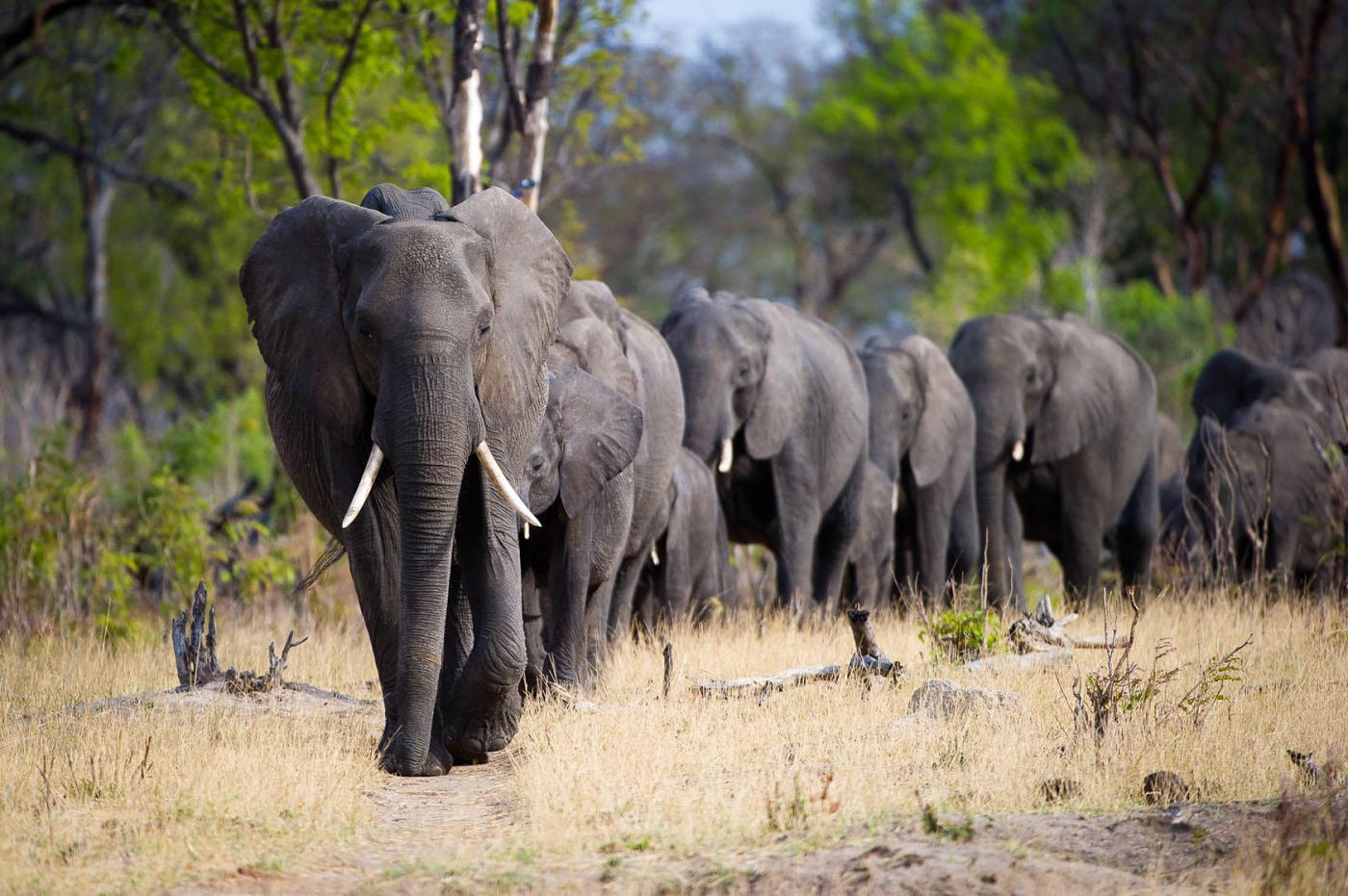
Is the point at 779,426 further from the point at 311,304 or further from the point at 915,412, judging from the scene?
the point at 311,304

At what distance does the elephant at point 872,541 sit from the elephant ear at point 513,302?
6.09 metres

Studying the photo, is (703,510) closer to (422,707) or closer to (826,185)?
(422,707)

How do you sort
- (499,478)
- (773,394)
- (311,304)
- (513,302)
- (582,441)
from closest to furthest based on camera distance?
(499,478) → (311,304) → (513,302) → (582,441) → (773,394)

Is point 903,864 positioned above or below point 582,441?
below

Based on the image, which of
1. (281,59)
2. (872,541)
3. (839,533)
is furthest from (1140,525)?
(281,59)

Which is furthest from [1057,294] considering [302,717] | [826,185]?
[302,717]

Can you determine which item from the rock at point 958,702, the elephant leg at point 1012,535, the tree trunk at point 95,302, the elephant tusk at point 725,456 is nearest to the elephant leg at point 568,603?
the rock at point 958,702

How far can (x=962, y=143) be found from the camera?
3784cm

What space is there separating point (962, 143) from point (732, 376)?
27068mm

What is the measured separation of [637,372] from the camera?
394 inches

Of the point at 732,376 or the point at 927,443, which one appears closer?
the point at 732,376

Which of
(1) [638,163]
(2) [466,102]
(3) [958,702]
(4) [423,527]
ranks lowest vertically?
(3) [958,702]

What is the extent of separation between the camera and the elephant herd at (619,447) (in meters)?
6.91

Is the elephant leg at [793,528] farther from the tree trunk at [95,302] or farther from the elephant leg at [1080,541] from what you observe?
the tree trunk at [95,302]
